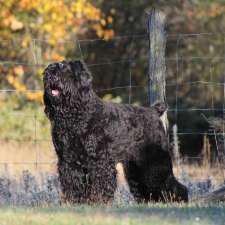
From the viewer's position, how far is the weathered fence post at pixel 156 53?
11836 mm

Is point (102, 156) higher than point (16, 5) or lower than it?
lower

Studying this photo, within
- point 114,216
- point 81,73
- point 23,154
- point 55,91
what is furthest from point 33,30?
point 114,216

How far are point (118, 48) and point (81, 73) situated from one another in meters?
17.6

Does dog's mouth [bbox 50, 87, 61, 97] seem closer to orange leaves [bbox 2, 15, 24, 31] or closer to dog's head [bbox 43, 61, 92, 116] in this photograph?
dog's head [bbox 43, 61, 92, 116]

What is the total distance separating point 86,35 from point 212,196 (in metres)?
17.1

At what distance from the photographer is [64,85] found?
972 cm

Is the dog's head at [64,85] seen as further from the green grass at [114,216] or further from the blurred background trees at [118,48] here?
the blurred background trees at [118,48]

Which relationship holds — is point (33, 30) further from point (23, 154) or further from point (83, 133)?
point (83, 133)

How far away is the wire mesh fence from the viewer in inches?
632

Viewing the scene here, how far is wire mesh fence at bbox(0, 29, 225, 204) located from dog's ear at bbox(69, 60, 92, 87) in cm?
351

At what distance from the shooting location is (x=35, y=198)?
38.1 ft

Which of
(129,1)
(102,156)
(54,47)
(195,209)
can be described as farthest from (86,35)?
(195,209)

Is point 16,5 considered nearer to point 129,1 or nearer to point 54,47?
point 54,47

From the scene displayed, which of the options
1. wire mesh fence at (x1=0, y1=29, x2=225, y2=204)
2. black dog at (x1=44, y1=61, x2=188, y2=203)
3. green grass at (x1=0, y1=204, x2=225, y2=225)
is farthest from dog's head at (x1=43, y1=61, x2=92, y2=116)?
wire mesh fence at (x1=0, y1=29, x2=225, y2=204)
